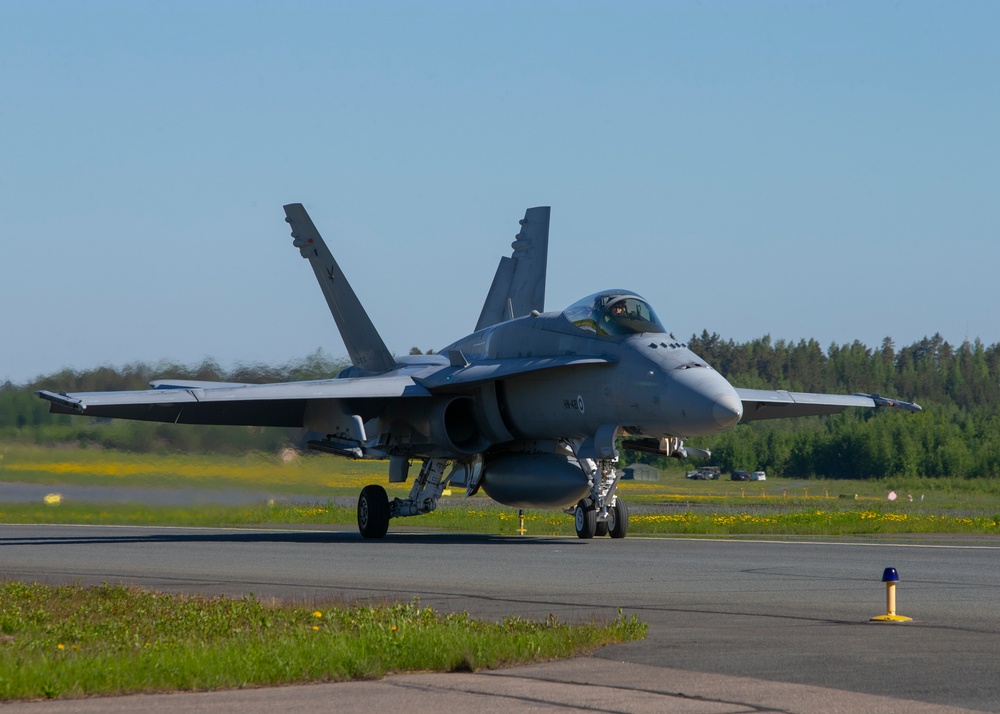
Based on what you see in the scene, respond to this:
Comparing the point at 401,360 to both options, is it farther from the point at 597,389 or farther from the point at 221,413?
the point at 597,389

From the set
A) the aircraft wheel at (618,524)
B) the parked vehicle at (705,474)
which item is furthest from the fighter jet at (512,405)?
the parked vehicle at (705,474)

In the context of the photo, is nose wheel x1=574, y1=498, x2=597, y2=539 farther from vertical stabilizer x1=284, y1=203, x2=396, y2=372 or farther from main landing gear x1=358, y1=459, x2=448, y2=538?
vertical stabilizer x1=284, y1=203, x2=396, y2=372

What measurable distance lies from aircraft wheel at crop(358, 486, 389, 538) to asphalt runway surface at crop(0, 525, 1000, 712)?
0.90 feet

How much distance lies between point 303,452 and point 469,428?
439cm

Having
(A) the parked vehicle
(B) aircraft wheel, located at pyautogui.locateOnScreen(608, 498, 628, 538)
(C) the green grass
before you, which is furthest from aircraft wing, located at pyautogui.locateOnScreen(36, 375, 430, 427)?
(A) the parked vehicle

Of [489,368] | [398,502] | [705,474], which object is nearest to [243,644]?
[489,368]

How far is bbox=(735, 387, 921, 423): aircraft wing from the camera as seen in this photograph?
23.3m

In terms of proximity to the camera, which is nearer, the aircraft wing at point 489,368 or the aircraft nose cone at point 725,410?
the aircraft nose cone at point 725,410

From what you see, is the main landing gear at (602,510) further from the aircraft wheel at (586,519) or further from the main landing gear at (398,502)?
the main landing gear at (398,502)

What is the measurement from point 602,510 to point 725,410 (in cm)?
433

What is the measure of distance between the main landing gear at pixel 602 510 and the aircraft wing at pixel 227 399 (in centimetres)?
313

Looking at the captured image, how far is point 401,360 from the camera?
23.6m

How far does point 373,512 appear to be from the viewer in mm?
21797

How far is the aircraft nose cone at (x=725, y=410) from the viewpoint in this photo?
17344 mm
